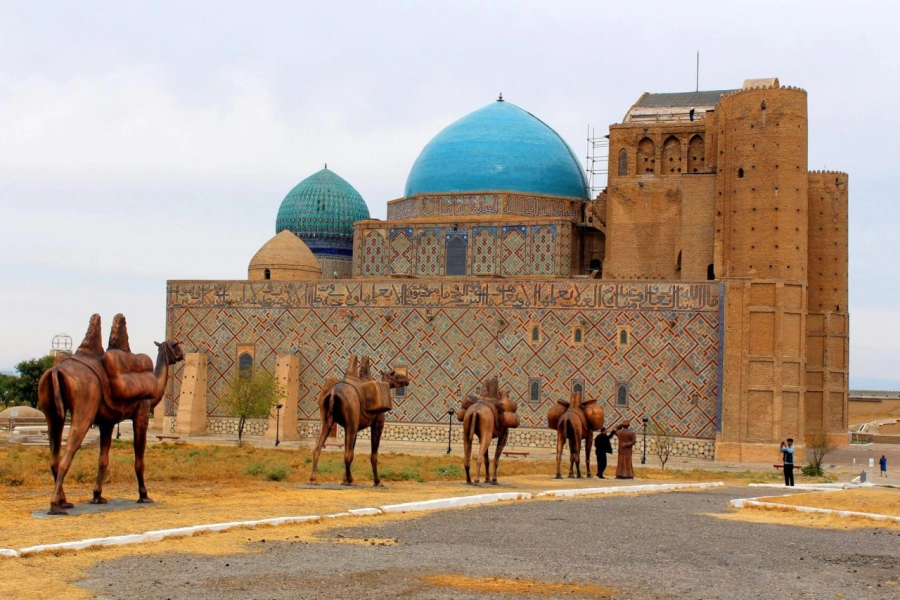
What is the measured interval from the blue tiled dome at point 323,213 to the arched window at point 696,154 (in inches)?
550

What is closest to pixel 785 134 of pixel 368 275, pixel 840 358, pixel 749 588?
A: pixel 840 358

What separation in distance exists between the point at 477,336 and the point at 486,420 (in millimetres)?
18607

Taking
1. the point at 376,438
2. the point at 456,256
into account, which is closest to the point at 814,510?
the point at 376,438

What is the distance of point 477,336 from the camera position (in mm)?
35875

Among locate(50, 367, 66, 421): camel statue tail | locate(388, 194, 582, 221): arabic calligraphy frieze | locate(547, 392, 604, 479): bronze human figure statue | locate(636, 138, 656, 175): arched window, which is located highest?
locate(636, 138, 656, 175): arched window

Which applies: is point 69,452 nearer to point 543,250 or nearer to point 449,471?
point 449,471

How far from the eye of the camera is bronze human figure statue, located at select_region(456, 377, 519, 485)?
56.7 feet

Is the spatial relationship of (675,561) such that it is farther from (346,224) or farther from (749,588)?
(346,224)

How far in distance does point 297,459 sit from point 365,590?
16157 millimetres

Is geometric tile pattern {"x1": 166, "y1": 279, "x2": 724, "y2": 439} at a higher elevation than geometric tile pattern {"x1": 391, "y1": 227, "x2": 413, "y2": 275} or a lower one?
lower

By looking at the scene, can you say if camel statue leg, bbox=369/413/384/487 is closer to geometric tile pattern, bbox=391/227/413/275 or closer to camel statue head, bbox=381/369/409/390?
camel statue head, bbox=381/369/409/390

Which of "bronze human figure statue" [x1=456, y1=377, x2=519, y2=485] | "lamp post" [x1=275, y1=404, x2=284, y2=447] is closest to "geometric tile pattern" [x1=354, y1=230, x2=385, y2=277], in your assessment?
"lamp post" [x1=275, y1=404, x2=284, y2=447]

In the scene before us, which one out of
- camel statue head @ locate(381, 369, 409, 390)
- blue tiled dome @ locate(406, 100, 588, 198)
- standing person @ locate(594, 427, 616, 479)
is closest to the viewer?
camel statue head @ locate(381, 369, 409, 390)

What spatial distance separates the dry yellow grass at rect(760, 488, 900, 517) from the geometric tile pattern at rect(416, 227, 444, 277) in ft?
75.3
